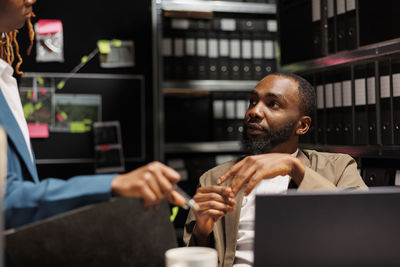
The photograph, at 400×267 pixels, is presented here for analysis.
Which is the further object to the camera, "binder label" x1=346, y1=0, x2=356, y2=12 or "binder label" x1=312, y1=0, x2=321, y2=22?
"binder label" x1=312, y1=0, x2=321, y2=22

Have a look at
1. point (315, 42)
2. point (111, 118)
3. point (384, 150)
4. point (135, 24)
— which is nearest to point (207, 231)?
point (384, 150)

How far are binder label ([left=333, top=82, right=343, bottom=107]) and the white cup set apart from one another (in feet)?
5.20

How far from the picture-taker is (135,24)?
301 centimetres

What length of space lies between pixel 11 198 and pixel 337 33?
6.11ft

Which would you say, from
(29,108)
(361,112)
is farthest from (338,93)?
(29,108)

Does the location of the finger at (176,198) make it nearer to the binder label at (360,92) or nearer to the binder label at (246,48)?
the binder label at (360,92)

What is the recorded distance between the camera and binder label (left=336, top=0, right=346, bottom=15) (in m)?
2.23

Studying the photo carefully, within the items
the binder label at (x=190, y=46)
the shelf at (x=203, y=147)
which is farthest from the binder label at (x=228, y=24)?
the shelf at (x=203, y=147)

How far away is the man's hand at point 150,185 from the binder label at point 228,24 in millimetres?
2199

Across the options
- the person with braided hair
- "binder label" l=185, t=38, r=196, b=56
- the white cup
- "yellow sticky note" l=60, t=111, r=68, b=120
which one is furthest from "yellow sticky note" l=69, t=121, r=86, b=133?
the white cup

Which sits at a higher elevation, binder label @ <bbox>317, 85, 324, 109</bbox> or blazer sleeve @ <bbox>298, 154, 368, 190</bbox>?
binder label @ <bbox>317, 85, 324, 109</bbox>

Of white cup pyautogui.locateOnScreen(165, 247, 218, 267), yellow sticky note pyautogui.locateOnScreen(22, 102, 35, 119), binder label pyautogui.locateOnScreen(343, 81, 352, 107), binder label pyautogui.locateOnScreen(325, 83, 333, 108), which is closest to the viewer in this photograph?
white cup pyautogui.locateOnScreen(165, 247, 218, 267)

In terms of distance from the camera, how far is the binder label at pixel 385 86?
200 cm

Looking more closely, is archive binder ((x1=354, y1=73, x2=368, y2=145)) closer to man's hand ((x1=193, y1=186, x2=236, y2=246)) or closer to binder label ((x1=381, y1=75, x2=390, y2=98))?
binder label ((x1=381, y1=75, x2=390, y2=98))
